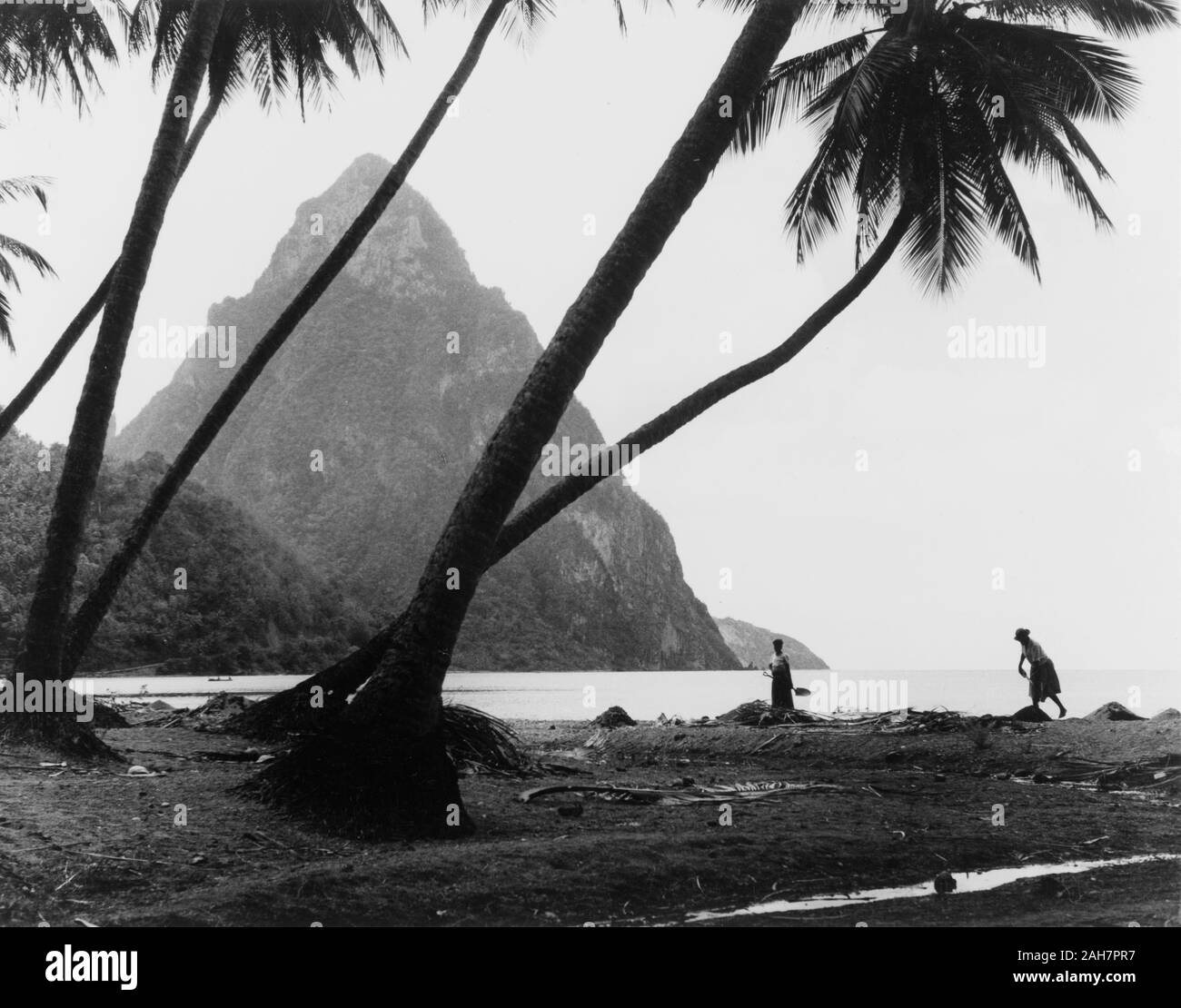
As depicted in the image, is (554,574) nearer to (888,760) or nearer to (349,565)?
(349,565)

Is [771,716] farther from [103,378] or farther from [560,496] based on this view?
[103,378]

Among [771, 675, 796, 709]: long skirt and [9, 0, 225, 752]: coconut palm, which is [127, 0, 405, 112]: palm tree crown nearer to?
[9, 0, 225, 752]: coconut palm

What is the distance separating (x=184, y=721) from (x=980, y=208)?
12209mm

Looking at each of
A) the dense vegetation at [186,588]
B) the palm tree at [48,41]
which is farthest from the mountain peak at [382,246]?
the palm tree at [48,41]

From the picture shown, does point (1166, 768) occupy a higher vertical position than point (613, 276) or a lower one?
lower

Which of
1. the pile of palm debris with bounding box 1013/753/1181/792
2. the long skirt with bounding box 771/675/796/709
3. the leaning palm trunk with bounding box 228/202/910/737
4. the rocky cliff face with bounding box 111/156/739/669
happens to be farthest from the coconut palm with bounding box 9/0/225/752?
the rocky cliff face with bounding box 111/156/739/669

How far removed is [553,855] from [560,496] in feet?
14.7

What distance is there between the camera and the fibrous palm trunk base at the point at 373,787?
6.54 metres

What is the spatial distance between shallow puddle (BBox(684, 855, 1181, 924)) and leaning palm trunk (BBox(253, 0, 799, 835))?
2.06 metres

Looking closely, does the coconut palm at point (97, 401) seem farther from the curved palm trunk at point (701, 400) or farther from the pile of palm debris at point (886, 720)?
the pile of palm debris at point (886, 720)

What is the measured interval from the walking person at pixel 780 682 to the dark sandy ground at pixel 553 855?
628cm
